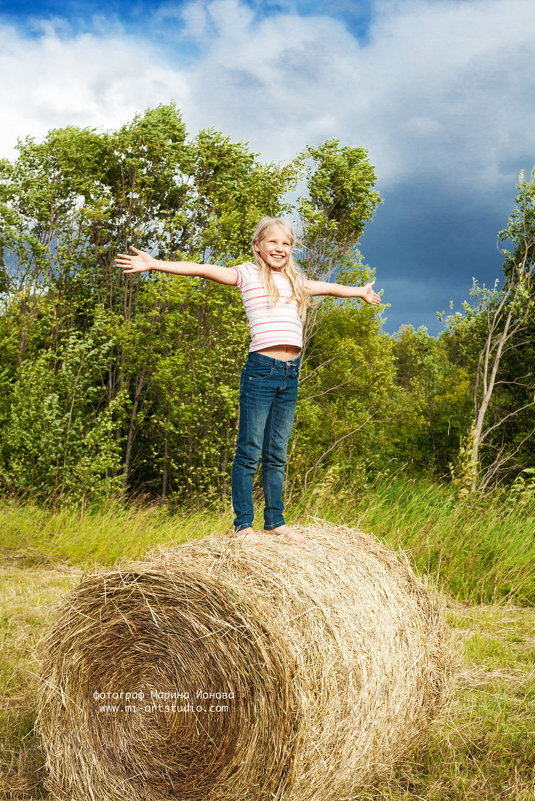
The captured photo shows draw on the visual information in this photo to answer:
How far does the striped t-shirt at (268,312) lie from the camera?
3709 millimetres

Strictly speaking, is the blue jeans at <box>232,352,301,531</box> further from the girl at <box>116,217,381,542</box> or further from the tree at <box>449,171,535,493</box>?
the tree at <box>449,171,535,493</box>

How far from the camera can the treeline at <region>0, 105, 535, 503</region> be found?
480 inches

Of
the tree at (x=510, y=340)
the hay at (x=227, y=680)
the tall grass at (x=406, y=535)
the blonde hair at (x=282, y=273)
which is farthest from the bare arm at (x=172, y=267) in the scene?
the tree at (x=510, y=340)

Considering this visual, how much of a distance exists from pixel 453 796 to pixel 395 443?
63.6ft

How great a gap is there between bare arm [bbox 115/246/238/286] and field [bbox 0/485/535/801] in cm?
198

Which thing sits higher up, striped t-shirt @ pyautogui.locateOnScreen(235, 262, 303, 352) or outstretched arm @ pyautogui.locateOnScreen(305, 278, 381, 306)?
outstretched arm @ pyautogui.locateOnScreen(305, 278, 381, 306)

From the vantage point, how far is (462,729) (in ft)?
11.1

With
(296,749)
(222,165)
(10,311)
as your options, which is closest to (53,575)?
(296,749)

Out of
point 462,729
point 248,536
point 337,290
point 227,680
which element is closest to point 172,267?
point 337,290

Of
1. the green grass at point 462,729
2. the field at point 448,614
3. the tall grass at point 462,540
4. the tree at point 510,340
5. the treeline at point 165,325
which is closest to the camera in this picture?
the green grass at point 462,729

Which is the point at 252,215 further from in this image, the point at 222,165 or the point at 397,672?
the point at 397,672

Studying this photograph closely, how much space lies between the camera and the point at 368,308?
18094 mm

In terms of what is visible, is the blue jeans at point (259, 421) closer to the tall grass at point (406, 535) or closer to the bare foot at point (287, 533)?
the bare foot at point (287, 533)

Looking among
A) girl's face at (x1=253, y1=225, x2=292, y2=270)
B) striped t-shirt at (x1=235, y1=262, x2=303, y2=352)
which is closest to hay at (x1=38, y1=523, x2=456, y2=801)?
striped t-shirt at (x1=235, y1=262, x2=303, y2=352)
